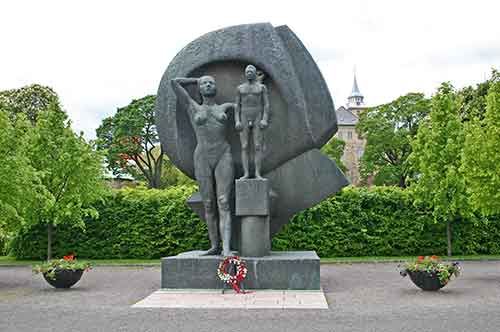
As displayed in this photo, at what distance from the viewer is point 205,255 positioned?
12.0m

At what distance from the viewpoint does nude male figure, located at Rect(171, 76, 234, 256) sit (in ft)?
38.7

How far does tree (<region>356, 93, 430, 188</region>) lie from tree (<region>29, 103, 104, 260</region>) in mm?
30643

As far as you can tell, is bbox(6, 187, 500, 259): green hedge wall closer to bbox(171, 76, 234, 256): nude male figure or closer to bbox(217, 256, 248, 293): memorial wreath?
bbox(171, 76, 234, 256): nude male figure

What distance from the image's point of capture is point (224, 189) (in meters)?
11.9

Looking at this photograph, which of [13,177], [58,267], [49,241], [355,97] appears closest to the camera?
[58,267]

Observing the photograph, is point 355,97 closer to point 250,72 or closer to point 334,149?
point 334,149

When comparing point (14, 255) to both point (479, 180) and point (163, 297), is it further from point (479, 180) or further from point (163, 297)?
point (479, 180)

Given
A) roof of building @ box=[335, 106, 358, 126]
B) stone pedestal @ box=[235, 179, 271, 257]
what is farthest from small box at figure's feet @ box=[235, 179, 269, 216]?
roof of building @ box=[335, 106, 358, 126]

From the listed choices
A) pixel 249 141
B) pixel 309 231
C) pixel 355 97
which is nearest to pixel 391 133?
pixel 309 231

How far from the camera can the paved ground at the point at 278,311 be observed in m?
7.87

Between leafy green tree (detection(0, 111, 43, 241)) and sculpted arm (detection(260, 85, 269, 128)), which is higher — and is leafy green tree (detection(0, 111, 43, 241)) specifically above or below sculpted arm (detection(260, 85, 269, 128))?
below

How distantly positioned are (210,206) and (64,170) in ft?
27.5

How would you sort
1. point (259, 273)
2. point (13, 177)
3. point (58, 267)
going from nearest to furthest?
point (259, 273), point (58, 267), point (13, 177)

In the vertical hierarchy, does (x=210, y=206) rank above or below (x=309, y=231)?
above
